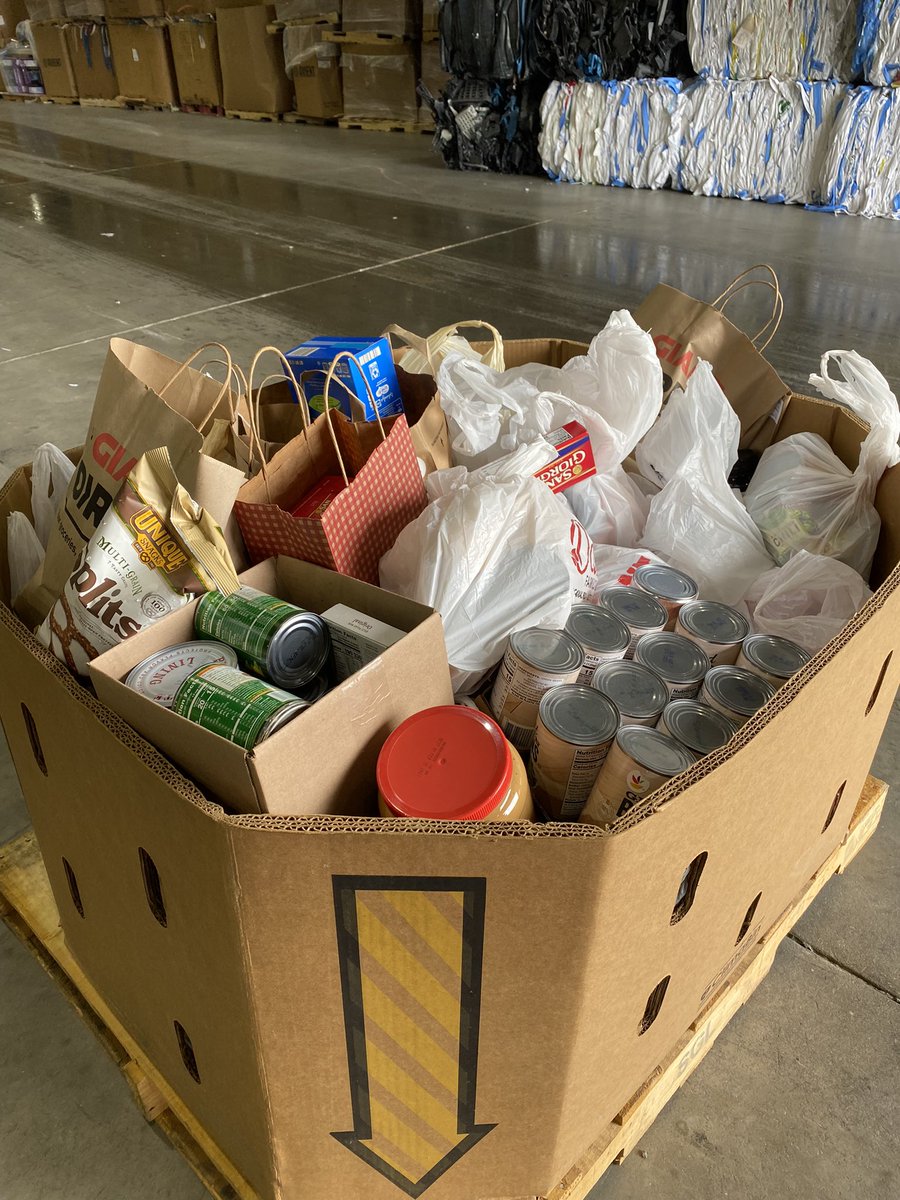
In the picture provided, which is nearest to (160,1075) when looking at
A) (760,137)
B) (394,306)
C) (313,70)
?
(394,306)

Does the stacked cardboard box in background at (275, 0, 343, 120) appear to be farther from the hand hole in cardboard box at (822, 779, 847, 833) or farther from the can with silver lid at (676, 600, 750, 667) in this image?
the hand hole in cardboard box at (822, 779, 847, 833)

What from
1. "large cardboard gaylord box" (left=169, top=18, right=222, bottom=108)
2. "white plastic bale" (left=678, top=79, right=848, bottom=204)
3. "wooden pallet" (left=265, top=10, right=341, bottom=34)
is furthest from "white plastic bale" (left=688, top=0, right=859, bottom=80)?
"large cardboard gaylord box" (left=169, top=18, right=222, bottom=108)

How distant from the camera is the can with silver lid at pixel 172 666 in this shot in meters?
0.85

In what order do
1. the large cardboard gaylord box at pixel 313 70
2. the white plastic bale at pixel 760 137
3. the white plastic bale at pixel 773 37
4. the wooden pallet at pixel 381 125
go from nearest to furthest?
1. the white plastic bale at pixel 773 37
2. the white plastic bale at pixel 760 137
3. the large cardboard gaylord box at pixel 313 70
4. the wooden pallet at pixel 381 125

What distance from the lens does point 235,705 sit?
0.79 m

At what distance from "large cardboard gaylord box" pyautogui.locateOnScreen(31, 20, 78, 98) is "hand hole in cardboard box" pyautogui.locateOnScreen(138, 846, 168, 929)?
51.8 feet

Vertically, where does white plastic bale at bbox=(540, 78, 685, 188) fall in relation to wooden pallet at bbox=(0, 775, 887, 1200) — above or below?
above

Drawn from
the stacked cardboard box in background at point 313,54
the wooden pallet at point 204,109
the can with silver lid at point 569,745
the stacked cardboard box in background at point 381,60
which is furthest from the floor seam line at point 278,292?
the wooden pallet at point 204,109

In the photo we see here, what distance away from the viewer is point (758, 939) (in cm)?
125

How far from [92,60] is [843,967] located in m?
15.6

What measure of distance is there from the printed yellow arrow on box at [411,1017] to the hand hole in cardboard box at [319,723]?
0.11 metres

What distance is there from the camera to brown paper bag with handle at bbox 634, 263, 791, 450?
164 cm

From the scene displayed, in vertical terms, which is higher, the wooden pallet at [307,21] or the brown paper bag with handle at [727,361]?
the wooden pallet at [307,21]

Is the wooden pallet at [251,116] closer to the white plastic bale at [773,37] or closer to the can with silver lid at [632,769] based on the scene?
the white plastic bale at [773,37]
